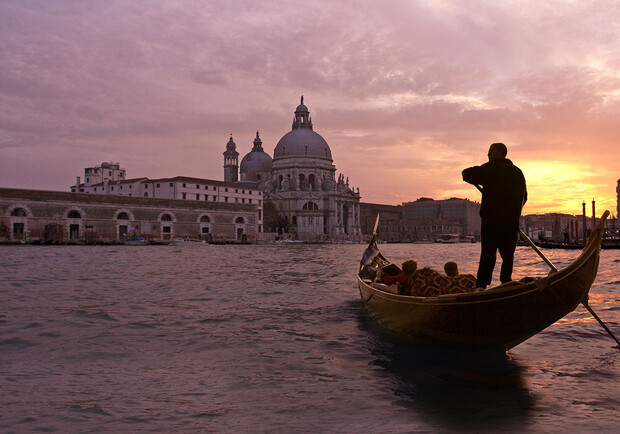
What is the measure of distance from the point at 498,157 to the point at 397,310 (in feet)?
8.18

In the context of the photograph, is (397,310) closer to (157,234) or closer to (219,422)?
(219,422)

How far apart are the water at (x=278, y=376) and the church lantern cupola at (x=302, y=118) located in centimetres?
9767

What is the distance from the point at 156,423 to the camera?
183 inches

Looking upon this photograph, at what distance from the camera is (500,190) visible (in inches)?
240

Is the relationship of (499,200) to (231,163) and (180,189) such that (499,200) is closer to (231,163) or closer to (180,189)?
(180,189)

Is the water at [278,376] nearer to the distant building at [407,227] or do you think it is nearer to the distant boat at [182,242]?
the distant boat at [182,242]

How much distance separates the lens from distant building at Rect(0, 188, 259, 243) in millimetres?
52594

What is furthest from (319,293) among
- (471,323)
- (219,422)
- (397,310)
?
(219,422)

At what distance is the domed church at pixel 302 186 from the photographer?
94562mm

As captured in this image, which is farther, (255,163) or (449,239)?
(255,163)

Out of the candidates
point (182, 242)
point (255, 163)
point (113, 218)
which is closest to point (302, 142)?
point (255, 163)

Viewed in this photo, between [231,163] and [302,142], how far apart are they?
15.7 metres

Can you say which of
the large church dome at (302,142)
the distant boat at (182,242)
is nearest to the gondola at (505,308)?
the distant boat at (182,242)

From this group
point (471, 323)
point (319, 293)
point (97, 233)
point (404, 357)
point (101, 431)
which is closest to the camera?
point (101, 431)
